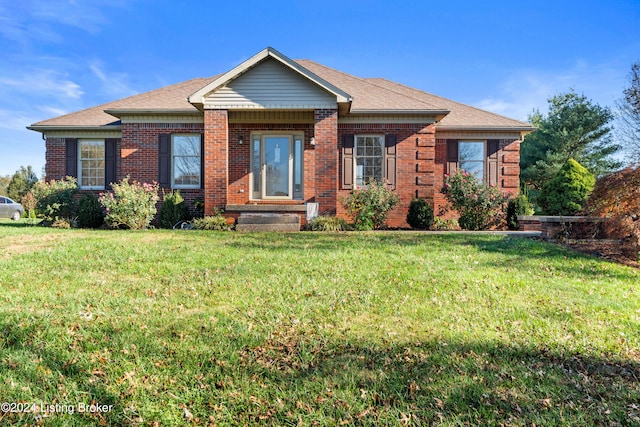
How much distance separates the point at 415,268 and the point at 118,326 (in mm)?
3903

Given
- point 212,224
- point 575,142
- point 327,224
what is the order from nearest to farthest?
point 327,224, point 212,224, point 575,142

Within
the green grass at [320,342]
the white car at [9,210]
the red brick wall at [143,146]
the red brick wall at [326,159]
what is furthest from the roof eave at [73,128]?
the white car at [9,210]

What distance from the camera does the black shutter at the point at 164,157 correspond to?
1260cm

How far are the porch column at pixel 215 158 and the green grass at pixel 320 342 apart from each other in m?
5.46

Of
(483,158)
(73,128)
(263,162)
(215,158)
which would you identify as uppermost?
(73,128)

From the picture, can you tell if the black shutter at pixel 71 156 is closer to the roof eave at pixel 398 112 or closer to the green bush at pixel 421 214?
the roof eave at pixel 398 112

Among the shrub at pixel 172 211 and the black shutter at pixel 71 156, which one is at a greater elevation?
the black shutter at pixel 71 156

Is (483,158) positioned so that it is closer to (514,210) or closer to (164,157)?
Answer: (514,210)

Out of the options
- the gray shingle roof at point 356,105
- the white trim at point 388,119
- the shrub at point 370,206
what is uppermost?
the gray shingle roof at point 356,105

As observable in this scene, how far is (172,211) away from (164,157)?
2.43 metres

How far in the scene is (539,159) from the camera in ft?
82.0

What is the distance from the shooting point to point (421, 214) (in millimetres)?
11461

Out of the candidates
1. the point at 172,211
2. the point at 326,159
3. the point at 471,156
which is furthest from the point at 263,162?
the point at 471,156

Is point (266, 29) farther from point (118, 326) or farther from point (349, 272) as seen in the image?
point (118, 326)
